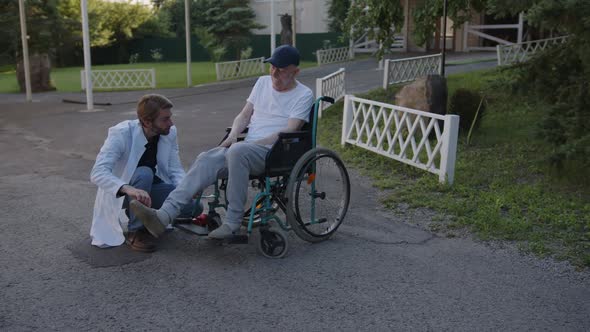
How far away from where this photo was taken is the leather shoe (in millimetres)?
4590

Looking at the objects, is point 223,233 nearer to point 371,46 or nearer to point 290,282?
point 290,282

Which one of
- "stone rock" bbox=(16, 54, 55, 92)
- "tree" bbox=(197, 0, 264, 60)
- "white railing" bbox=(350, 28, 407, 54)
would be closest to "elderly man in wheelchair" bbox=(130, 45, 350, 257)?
"stone rock" bbox=(16, 54, 55, 92)

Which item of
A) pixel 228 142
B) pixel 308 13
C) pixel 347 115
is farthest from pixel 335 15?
pixel 228 142

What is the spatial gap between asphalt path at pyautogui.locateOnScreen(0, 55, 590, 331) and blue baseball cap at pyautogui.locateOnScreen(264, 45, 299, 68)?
4.66 ft

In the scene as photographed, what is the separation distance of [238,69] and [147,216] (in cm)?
2209

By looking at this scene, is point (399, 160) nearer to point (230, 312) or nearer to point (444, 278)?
point (444, 278)

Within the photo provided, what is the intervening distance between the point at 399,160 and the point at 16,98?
15.8 meters

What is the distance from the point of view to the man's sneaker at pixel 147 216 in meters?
4.12

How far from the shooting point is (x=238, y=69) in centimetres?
2577

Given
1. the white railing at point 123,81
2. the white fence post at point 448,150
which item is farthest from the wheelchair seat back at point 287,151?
the white railing at point 123,81

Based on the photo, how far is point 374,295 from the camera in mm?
3867

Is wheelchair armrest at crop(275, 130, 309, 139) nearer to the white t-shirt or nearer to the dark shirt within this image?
the white t-shirt

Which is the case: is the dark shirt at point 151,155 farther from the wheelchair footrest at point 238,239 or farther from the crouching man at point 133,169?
the wheelchair footrest at point 238,239

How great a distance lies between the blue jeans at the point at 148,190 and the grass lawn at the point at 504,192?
221cm
